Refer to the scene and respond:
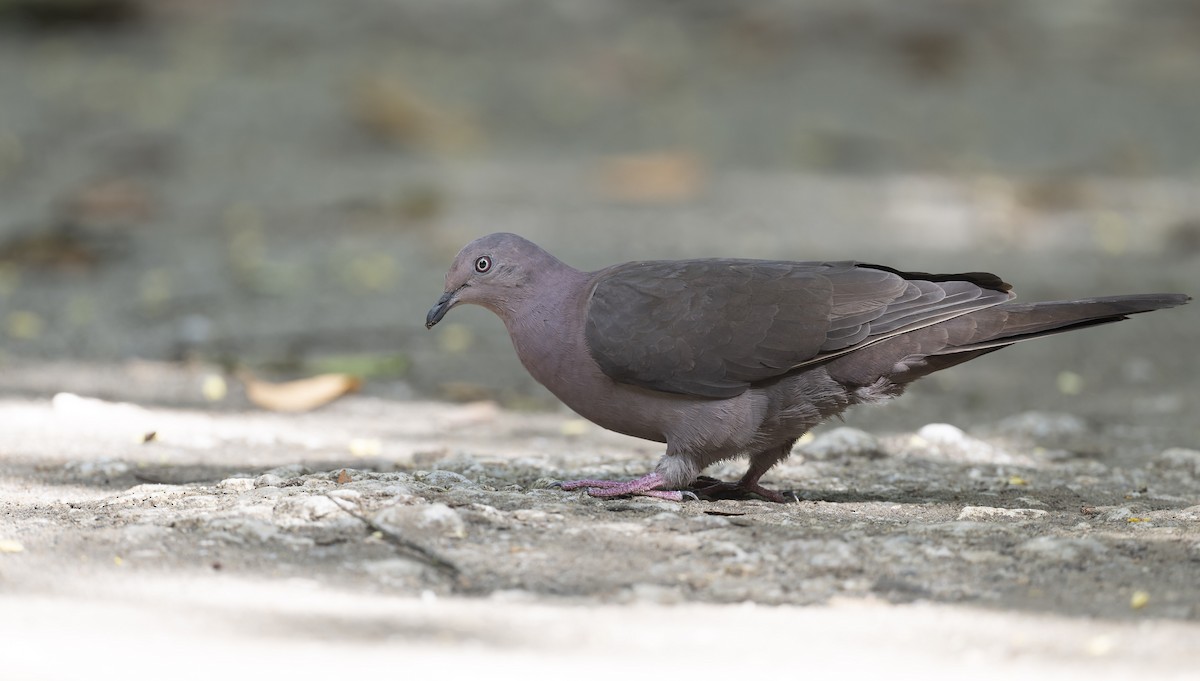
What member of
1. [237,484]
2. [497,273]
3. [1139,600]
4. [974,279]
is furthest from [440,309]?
[1139,600]

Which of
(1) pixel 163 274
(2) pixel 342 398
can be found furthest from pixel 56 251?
(2) pixel 342 398

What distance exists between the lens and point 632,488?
12.6 ft

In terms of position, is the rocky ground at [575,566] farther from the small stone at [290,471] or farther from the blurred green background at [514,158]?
the blurred green background at [514,158]

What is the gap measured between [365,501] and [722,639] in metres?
1.08

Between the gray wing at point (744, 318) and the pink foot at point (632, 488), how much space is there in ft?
0.87

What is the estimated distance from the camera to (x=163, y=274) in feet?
25.6

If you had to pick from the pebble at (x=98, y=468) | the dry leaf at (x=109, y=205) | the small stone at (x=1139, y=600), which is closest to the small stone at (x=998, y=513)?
the small stone at (x=1139, y=600)

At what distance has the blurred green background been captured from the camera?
7.12 m

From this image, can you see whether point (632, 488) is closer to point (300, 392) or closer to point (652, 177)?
point (300, 392)

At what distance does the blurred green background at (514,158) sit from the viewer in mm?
7125

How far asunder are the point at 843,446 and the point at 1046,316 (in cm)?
106

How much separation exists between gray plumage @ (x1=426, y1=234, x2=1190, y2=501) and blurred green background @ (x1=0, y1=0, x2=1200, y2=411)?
192 cm

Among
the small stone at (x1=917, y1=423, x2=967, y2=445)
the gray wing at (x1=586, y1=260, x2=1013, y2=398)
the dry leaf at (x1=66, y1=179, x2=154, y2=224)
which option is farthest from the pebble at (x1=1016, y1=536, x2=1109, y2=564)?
the dry leaf at (x1=66, y1=179, x2=154, y2=224)

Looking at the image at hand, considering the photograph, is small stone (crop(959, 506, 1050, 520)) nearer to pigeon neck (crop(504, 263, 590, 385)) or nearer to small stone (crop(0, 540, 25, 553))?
pigeon neck (crop(504, 263, 590, 385))
